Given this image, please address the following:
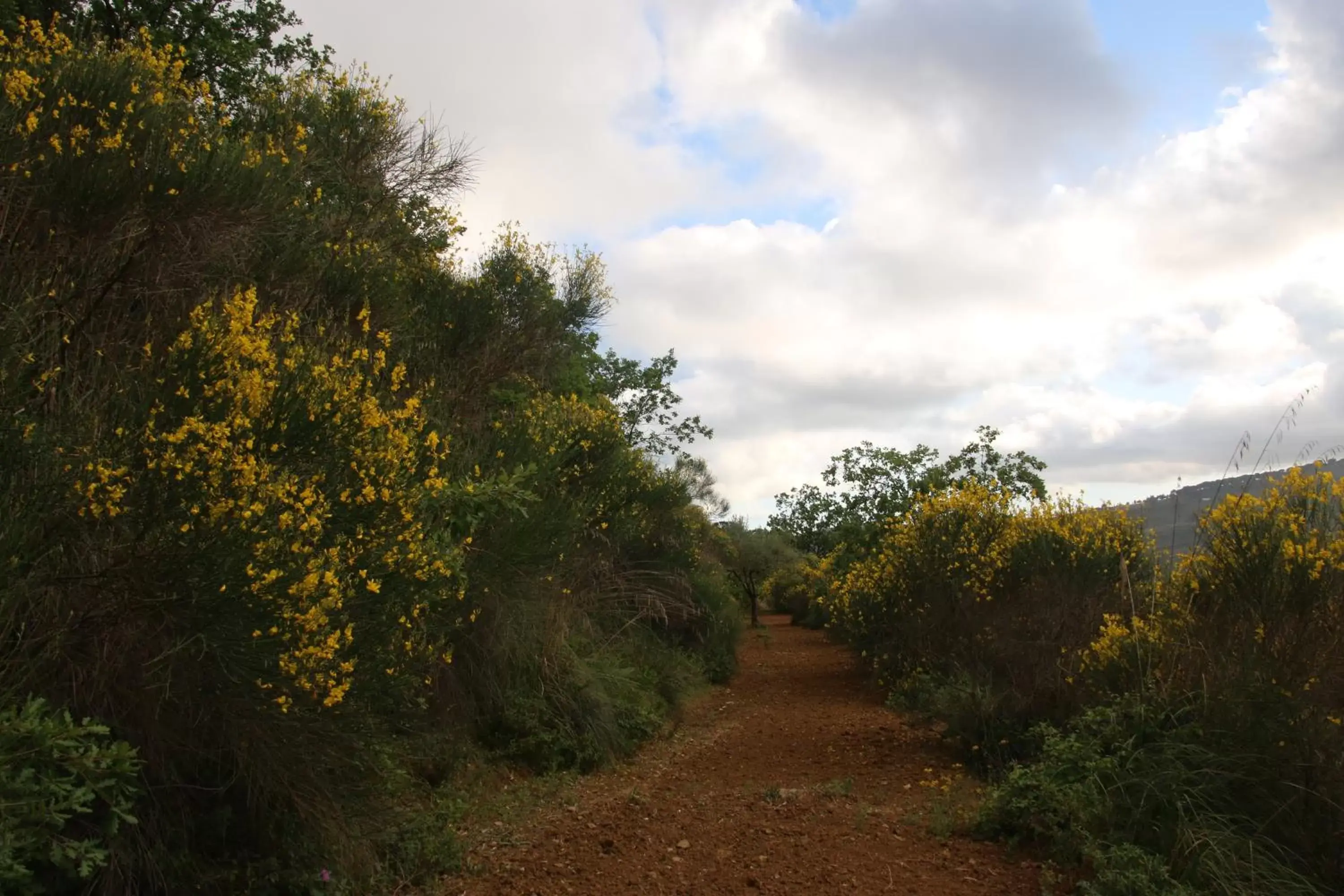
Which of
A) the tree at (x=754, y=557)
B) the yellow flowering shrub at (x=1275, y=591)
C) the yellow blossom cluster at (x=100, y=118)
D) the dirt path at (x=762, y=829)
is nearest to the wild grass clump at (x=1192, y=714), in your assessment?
the yellow flowering shrub at (x=1275, y=591)

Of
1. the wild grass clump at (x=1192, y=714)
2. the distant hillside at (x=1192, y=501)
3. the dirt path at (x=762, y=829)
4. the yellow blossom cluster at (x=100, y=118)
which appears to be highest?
the yellow blossom cluster at (x=100, y=118)

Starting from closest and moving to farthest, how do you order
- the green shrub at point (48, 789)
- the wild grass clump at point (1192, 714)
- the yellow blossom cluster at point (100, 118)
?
the green shrub at point (48, 789), the wild grass clump at point (1192, 714), the yellow blossom cluster at point (100, 118)

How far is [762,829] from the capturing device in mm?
6449

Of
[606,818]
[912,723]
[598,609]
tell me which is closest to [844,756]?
[912,723]

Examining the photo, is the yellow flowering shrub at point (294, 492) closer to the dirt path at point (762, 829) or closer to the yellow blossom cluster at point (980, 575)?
the dirt path at point (762, 829)

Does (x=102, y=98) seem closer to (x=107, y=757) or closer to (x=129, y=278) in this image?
(x=129, y=278)

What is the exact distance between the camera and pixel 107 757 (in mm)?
3262

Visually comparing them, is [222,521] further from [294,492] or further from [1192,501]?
[1192,501]

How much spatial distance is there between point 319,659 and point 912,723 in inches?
324

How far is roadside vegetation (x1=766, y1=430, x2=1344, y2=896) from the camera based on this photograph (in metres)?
4.43

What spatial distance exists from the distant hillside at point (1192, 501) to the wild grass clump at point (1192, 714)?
11 centimetres

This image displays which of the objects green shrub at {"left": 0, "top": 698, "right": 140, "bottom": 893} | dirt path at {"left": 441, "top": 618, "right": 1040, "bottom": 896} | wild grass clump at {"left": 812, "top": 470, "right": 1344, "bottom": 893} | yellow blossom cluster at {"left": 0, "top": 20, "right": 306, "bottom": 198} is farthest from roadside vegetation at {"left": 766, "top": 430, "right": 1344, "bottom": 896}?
yellow blossom cluster at {"left": 0, "top": 20, "right": 306, "bottom": 198}

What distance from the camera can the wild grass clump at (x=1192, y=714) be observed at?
174 inches

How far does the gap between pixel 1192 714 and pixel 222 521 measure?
5431mm
